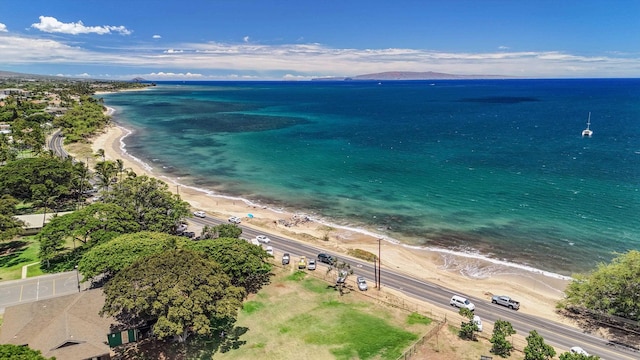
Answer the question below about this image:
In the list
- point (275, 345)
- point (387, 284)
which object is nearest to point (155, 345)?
point (275, 345)

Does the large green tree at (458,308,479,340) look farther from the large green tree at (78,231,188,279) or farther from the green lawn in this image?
the green lawn

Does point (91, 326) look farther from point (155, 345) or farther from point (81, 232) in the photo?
point (81, 232)

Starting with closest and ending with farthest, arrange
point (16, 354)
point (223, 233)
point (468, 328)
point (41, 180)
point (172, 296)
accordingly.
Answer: point (16, 354) → point (172, 296) → point (468, 328) → point (223, 233) → point (41, 180)

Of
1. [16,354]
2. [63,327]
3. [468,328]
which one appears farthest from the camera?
[468,328]

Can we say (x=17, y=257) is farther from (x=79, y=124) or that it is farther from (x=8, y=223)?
(x=79, y=124)

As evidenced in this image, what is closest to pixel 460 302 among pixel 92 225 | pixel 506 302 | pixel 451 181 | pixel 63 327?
pixel 506 302

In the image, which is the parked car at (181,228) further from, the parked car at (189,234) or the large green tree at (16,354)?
the large green tree at (16,354)
